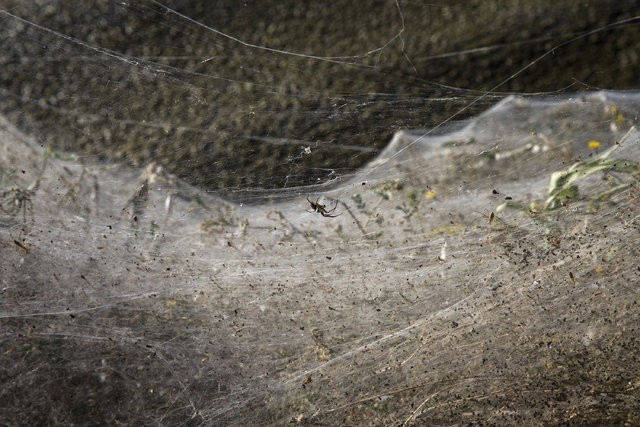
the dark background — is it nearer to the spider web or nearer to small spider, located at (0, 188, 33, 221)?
the spider web

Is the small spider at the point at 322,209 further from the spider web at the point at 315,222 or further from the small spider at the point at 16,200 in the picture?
the small spider at the point at 16,200

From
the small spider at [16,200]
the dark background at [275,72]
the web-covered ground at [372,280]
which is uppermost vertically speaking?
the dark background at [275,72]

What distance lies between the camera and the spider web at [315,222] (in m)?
2.26

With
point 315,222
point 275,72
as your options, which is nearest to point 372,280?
point 315,222

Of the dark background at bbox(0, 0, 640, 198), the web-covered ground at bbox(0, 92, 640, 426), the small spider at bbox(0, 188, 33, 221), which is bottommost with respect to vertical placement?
the web-covered ground at bbox(0, 92, 640, 426)

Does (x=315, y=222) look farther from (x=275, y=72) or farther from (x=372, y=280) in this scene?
(x=275, y=72)

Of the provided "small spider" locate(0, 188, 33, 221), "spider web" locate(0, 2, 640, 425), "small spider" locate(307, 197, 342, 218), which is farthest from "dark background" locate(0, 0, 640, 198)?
"small spider" locate(0, 188, 33, 221)

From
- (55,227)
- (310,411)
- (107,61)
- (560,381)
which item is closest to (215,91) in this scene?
(107,61)

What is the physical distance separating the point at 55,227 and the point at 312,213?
104cm

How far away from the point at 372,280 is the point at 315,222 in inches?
12.8

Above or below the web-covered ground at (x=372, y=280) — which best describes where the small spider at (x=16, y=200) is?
above

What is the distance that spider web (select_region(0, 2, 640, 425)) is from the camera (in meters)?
2.26

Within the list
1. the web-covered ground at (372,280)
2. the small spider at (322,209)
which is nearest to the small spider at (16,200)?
the web-covered ground at (372,280)

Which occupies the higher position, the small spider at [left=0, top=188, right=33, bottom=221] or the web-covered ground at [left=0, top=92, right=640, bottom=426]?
the small spider at [left=0, top=188, right=33, bottom=221]
